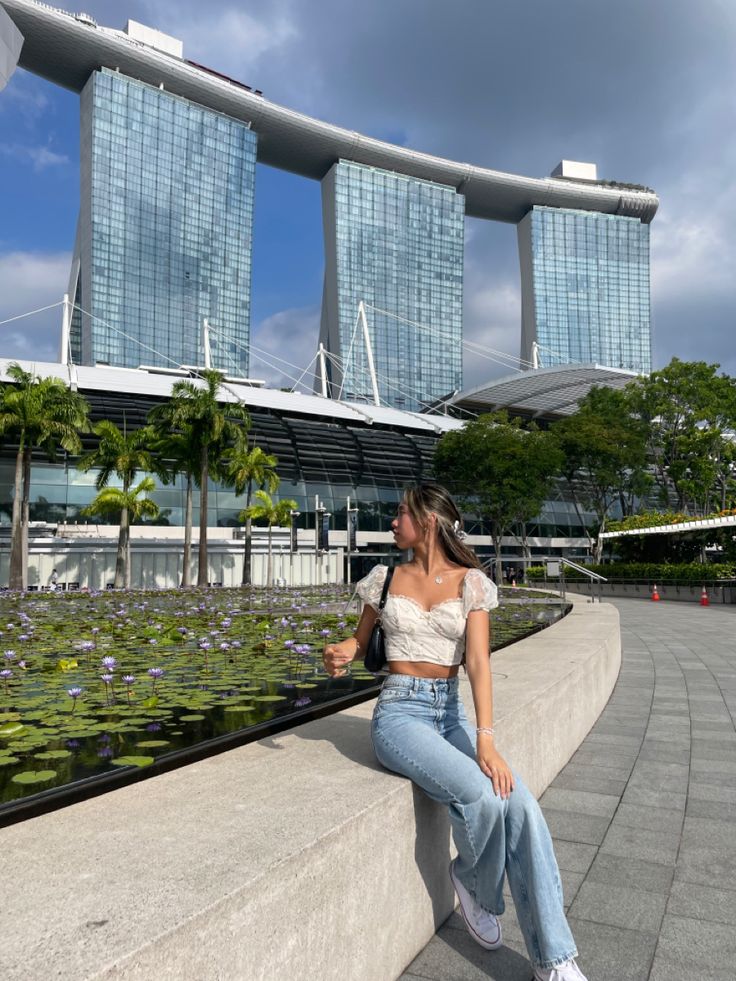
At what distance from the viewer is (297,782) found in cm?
293

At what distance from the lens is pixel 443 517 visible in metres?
3.49

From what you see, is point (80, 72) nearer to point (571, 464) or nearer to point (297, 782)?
point (571, 464)

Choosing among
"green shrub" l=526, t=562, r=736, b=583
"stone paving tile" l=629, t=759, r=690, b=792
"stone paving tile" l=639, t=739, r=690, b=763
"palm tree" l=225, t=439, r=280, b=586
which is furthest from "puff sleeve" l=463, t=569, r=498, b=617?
"palm tree" l=225, t=439, r=280, b=586

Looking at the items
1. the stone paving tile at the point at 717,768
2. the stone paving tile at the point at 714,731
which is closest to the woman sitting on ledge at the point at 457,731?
the stone paving tile at the point at 717,768

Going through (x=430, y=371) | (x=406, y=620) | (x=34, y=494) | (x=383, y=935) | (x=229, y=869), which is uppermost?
(x=430, y=371)

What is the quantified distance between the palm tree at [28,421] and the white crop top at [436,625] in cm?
3120

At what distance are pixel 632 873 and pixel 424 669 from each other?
166 centimetres

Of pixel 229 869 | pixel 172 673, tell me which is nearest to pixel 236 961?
pixel 229 869

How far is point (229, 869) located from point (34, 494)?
44.9 meters

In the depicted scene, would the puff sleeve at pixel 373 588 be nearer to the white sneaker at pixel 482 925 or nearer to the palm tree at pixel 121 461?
the white sneaker at pixel 482 925

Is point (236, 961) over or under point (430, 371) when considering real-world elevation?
under

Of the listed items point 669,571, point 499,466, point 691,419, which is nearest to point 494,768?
point 669,571

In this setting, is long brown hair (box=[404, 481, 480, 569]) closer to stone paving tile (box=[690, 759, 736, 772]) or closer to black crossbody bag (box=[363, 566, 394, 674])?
black crossbody bag (box=[363, 566, 394, 674])

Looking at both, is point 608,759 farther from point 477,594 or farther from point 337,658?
point 337,658
